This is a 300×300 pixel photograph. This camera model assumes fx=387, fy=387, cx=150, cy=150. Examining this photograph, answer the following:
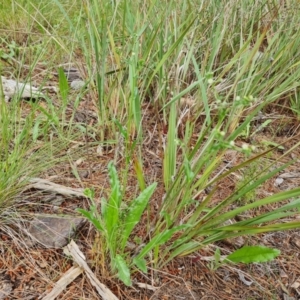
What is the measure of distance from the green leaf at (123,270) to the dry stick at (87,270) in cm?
7

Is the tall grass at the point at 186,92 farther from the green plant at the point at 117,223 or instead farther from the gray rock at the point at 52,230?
the gray rock at the point at 52,230

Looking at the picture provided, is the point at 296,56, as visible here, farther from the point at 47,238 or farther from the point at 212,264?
the point at 47,238

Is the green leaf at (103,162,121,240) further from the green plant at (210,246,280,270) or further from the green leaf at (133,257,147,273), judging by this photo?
the green plant at (210,246,280,270)

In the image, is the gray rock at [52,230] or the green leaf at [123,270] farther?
the gray rock at [52,230]

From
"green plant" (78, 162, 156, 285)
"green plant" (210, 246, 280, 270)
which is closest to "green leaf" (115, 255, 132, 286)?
"green plant" (78, 162, 156, 285)

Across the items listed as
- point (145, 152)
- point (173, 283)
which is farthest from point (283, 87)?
point (173, 283)

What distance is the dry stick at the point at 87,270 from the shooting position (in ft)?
3.12

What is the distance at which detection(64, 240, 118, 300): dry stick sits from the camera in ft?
3.12

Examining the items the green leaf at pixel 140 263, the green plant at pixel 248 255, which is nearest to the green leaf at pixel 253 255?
the green plant at pixel 248 255

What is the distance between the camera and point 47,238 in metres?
1.05

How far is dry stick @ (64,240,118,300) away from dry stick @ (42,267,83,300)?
18 mm

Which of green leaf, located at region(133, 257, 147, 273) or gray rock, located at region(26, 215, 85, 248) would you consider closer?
green leaf, located at region(133, 257, 147, 273)

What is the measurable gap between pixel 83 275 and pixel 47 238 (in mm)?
148

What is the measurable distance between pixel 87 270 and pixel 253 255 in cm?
43
